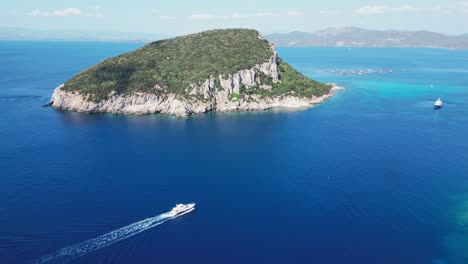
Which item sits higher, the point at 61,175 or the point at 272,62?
the point at 272,62

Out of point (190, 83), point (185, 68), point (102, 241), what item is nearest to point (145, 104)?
point (190, 83)

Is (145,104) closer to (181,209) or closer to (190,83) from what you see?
(190,83)

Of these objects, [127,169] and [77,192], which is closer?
[77,192]

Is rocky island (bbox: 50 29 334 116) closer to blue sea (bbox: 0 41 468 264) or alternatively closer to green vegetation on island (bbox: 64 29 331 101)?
green vegetation on island (bbox: 64 29 331 101)

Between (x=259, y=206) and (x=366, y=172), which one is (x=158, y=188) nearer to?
(x=259, y=206)

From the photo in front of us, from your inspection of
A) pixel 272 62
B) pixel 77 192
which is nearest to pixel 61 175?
pixel 77 192

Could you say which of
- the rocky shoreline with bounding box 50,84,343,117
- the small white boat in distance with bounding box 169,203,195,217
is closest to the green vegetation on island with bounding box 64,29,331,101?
the rocky shoreline with bounding box 50,84,343,117

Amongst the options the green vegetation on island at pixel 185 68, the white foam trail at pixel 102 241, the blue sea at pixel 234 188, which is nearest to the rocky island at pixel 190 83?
the green vegetation on island at pixel 185 68
